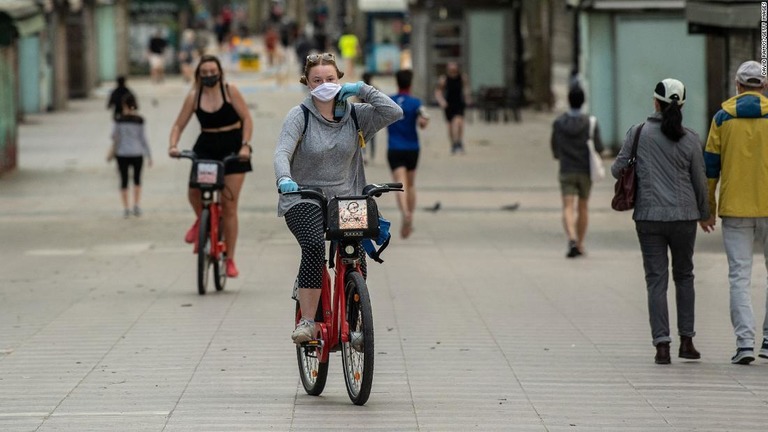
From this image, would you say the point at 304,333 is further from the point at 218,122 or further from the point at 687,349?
the point at 218,122

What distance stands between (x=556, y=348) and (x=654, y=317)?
75 cm

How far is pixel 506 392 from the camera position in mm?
8047

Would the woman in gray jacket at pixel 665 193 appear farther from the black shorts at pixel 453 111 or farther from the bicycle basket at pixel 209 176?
the black shorts at pixel 453 111

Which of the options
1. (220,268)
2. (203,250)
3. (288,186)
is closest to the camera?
(288,186)

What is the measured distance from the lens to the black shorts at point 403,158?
54.6 ft

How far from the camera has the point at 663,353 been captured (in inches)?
352

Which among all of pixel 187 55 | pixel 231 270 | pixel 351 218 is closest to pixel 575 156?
pixel 231 270

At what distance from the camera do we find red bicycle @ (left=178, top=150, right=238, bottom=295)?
11672 mm

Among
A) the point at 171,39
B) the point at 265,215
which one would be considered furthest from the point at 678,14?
the point at 171,39

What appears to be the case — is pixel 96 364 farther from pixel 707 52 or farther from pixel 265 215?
pixel 707 52

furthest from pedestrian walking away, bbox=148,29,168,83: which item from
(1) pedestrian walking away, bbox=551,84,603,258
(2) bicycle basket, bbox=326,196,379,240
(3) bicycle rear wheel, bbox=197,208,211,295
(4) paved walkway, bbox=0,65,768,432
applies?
(2) bicycle basket, bbox=326,196,379,240

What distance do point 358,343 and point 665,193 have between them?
231 cm

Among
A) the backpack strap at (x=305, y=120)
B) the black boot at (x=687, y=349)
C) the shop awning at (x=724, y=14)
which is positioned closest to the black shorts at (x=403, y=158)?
the shop awning at (x=724, y=14)

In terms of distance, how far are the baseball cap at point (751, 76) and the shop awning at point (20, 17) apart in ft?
52.0
